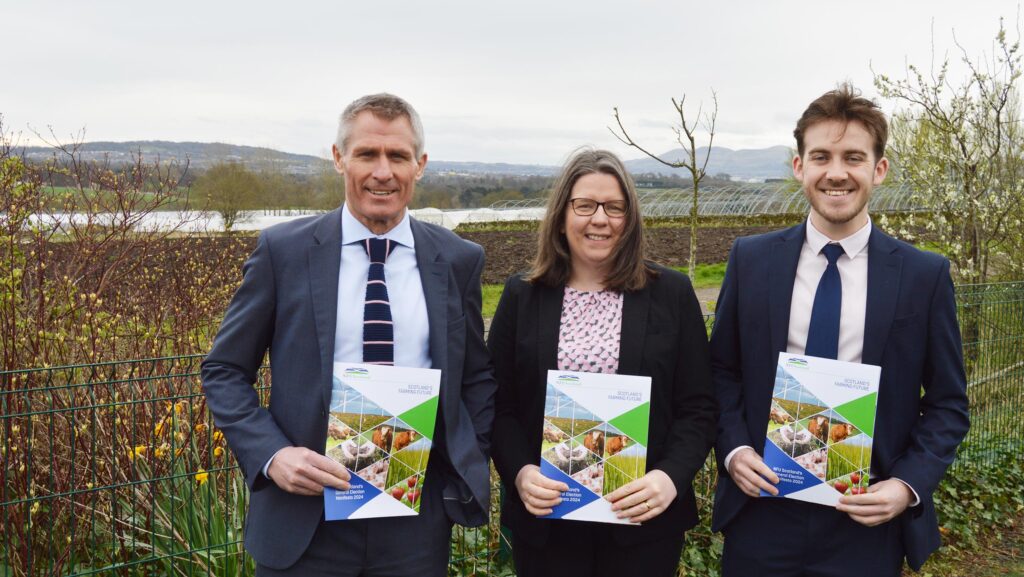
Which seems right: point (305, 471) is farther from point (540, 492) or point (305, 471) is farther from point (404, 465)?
point (540, 492)

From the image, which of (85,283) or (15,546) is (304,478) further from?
(85,283)

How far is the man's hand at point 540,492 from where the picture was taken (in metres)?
2.57

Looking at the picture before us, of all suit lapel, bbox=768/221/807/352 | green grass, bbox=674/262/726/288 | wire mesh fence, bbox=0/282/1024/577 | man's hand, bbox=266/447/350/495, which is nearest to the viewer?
man's hand, bbox=266/447/350/495

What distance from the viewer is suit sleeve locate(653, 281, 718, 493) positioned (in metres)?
2.70

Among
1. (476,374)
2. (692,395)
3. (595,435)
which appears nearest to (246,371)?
(476,374)

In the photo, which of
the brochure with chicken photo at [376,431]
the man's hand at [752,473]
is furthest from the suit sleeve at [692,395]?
the brochure with chicken photo at [376,431]

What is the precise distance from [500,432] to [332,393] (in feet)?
2.09

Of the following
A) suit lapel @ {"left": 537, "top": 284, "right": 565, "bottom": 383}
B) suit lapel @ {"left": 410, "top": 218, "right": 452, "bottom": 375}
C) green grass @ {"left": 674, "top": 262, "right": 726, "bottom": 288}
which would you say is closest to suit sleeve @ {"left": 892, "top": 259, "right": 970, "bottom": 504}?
suit lapel @ {"left": 537, "top": 284, "right": 565, "bottom": 383}

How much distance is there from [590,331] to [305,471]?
0.99 m

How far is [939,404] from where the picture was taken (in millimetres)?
2609

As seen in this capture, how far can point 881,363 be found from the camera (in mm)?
2576

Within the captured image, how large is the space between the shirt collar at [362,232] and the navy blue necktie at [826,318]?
1249 millimetres

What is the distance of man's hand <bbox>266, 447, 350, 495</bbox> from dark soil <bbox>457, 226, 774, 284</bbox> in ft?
56.2

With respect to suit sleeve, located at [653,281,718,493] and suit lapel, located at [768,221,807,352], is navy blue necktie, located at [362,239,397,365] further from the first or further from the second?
suit lapel, located at [768,221,807,352]
